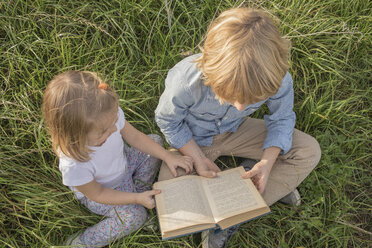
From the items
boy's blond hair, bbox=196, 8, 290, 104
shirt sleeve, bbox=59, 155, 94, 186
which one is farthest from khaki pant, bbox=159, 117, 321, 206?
boy's blond hair, bbox=196, 8, 290, 104

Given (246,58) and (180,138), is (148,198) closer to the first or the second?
(180,138)

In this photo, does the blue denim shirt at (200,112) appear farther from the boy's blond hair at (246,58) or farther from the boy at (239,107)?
the boy's blond hair at (246,58)

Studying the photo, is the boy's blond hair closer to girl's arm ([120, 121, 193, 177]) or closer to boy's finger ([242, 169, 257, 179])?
boy's finger ([242, 169, 257, 179])

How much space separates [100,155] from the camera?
1.51m

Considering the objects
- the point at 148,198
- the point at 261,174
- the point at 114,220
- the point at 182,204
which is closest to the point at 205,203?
the point at 182,204

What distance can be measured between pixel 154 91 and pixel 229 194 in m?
0.90

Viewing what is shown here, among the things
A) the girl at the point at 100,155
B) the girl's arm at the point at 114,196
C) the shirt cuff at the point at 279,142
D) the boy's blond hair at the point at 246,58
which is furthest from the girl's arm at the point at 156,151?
the boy's blond hair at the point at 246,58

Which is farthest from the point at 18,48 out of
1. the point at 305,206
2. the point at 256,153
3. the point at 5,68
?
the point at 305,206

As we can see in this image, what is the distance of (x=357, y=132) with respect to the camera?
85.6 inches

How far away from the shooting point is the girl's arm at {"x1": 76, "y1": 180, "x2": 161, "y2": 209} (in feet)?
4.99

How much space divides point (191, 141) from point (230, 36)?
754 millimetres

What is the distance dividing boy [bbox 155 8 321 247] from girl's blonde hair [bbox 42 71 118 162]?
0.45 meters

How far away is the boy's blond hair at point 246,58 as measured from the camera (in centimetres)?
124

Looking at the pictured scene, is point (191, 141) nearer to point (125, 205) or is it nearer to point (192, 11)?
point (125, 205)
